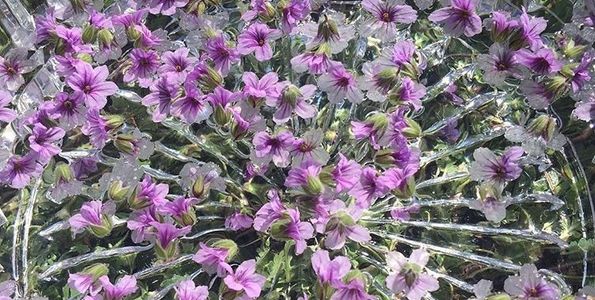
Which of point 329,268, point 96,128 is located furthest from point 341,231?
point 96,128

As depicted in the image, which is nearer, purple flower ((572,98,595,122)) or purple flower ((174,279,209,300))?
purple flower ((174,279,209,300))

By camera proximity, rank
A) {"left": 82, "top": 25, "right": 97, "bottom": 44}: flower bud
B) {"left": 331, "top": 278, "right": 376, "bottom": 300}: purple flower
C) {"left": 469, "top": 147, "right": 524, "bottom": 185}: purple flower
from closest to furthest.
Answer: {"left": 331, "top": 278, "right": 376, "bottom": 300}: purple flower → {"left": 469, "top": 147, "right": 524, "bottom": 185}: purple flower → {"left": 82, "top": 25, "right": 97, "bottom": 44}: flower bud

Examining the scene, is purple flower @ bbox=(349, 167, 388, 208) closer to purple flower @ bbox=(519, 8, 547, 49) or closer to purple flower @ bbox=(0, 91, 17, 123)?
purple flower @ bbox=(519, 8, 547, 49)

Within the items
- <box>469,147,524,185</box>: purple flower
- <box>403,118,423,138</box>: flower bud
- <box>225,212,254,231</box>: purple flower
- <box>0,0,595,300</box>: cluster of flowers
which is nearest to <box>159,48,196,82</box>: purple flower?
<box>0,0,595,300</box>: cluster of flowers

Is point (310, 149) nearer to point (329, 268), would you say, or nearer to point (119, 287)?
point (329, 268)

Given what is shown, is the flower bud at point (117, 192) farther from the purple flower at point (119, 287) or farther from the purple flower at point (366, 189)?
the purple flower at point (366, 189)

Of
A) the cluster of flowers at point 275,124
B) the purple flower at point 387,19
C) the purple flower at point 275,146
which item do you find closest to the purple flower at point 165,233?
the cluster of flowers at point 275,124

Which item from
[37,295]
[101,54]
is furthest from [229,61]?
[37,295]
